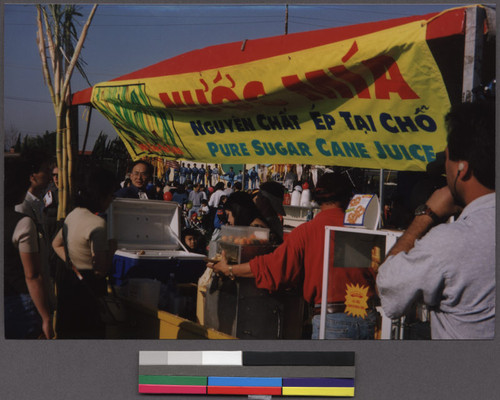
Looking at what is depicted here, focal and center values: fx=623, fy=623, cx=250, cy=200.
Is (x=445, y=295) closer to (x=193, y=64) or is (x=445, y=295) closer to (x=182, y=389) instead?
(x=182, y=389)

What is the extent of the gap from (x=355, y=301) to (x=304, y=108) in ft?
4.30

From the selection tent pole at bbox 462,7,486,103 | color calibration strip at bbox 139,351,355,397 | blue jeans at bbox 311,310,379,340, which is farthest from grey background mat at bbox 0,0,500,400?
tent pole at bbox 462,7,486,103

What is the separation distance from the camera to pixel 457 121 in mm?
2838

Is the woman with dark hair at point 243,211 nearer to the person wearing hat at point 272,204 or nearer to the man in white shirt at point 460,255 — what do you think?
the person wearing hat at point 272,204

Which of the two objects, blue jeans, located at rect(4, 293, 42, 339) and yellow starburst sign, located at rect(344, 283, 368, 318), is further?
blue jeans, located at rect(4, 293, 42, 339)

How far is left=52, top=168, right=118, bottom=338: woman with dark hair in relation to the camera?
4.25 m

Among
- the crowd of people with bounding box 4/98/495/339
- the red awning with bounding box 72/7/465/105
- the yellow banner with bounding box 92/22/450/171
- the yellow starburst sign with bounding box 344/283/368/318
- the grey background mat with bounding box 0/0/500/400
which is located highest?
the red awning with bounding box 72/7/465/105

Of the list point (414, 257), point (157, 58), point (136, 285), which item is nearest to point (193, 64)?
point (157, 58)

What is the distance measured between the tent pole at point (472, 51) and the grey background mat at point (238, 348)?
5.97ft

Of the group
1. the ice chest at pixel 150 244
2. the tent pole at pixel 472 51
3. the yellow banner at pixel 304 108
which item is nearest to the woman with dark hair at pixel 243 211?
the yellow banner at pixel 304 108

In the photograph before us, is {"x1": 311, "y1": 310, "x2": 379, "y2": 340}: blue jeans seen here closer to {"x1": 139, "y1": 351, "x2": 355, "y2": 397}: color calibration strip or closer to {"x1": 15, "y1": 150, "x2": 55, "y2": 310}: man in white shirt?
{"x1": 139, "y1": 351, "x2": 355, "y2": 397}: color calibration strip

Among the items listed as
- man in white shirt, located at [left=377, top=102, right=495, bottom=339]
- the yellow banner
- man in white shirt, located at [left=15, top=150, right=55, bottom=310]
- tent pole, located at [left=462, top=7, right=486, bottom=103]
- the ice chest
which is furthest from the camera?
the ice chest

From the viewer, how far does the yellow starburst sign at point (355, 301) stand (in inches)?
152

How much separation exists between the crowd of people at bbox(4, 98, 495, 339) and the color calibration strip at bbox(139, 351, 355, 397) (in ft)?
1.23
